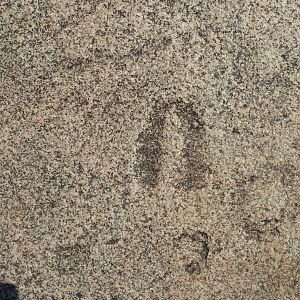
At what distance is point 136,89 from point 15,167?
0.49m

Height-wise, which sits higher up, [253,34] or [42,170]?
[253,34]

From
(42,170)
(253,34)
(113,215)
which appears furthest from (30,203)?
(253,34)

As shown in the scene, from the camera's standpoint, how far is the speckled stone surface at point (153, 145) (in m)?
1.50

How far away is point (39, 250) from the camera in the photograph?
1.54 meters

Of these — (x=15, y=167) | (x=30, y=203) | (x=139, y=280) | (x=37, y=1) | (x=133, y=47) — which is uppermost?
(x=37, y=1)

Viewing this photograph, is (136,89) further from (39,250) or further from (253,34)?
(39,250)

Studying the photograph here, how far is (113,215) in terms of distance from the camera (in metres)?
1.53

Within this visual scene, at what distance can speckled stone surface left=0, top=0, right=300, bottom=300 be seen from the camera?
1505 mm

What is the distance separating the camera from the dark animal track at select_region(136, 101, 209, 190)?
1.51m

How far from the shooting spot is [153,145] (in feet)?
4.96

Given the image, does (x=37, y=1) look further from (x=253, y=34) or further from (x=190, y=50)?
(x=253, y=34)

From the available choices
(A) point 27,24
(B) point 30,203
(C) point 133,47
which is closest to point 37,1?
(A) point 27,24

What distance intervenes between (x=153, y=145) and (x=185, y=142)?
11 cm

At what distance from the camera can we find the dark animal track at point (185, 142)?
4.95 feet
